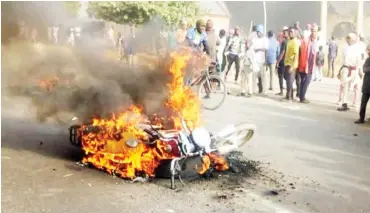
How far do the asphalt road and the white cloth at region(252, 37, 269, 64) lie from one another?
3.89 metres

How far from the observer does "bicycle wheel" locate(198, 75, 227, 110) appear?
10398 millimetres

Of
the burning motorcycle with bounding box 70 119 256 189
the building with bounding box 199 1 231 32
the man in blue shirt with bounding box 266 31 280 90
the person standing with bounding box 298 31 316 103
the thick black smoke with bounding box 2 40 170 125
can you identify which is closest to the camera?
the burning motorcycle with bounding box 70 119 256 189

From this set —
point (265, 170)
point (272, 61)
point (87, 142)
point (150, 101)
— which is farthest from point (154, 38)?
point (272, 61)

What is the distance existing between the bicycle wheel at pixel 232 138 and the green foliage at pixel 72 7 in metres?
3.94

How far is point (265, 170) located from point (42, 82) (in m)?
3.66

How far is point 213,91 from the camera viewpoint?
1070 cm

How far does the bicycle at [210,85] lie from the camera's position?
33.8 ft

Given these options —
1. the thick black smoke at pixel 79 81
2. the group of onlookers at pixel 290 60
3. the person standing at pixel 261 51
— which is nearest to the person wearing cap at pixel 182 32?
the group of onlookers at pixel 290 60

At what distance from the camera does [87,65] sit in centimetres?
683

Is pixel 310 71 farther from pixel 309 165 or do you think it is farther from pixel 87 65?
pixel 87 65

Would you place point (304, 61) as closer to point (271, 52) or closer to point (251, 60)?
point (251, 60)

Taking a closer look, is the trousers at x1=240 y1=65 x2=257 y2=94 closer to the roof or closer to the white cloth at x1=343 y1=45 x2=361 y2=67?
the white cloth at x1=343 y1=45 x2=361 y2=67

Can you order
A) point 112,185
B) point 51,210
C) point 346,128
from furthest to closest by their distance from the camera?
point 346,128
point 112,185
point 51,210

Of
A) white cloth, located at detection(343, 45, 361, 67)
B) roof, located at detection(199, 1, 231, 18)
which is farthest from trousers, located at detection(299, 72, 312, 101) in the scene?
roof, located at detection(199, 1, 231, 18)
